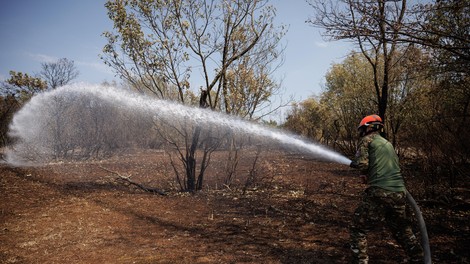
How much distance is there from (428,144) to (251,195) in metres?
5.19

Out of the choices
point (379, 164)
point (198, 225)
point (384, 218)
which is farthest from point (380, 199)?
point (198, 225)

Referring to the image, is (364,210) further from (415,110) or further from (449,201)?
(415,110)

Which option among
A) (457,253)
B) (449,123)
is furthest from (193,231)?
(449,123)

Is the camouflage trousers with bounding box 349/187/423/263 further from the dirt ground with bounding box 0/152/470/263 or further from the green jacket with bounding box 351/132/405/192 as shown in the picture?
the dirt ground with bounding box 0/152/470/263

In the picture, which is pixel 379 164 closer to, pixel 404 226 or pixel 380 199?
pixel 380 199

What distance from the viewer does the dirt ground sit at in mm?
4832

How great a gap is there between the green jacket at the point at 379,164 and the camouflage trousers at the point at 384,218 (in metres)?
0.10

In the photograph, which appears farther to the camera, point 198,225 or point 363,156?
point 198,225

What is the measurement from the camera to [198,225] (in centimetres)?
659

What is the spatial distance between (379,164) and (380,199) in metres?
0.47

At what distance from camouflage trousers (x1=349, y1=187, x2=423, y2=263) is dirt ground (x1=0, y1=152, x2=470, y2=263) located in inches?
28.1

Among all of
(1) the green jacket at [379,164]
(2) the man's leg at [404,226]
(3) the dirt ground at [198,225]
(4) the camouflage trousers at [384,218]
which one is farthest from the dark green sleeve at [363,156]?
(3) the dirt ground at [198,225]

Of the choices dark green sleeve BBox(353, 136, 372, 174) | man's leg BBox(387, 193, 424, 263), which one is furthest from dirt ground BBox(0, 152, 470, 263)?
dark green sleeve BBox(353, 136, 372, 174)

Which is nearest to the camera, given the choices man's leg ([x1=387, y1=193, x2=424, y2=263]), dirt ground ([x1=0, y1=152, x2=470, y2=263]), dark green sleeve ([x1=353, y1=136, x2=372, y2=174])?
man's leg ([x1=387, y1=193, x2=424, y2=263])
